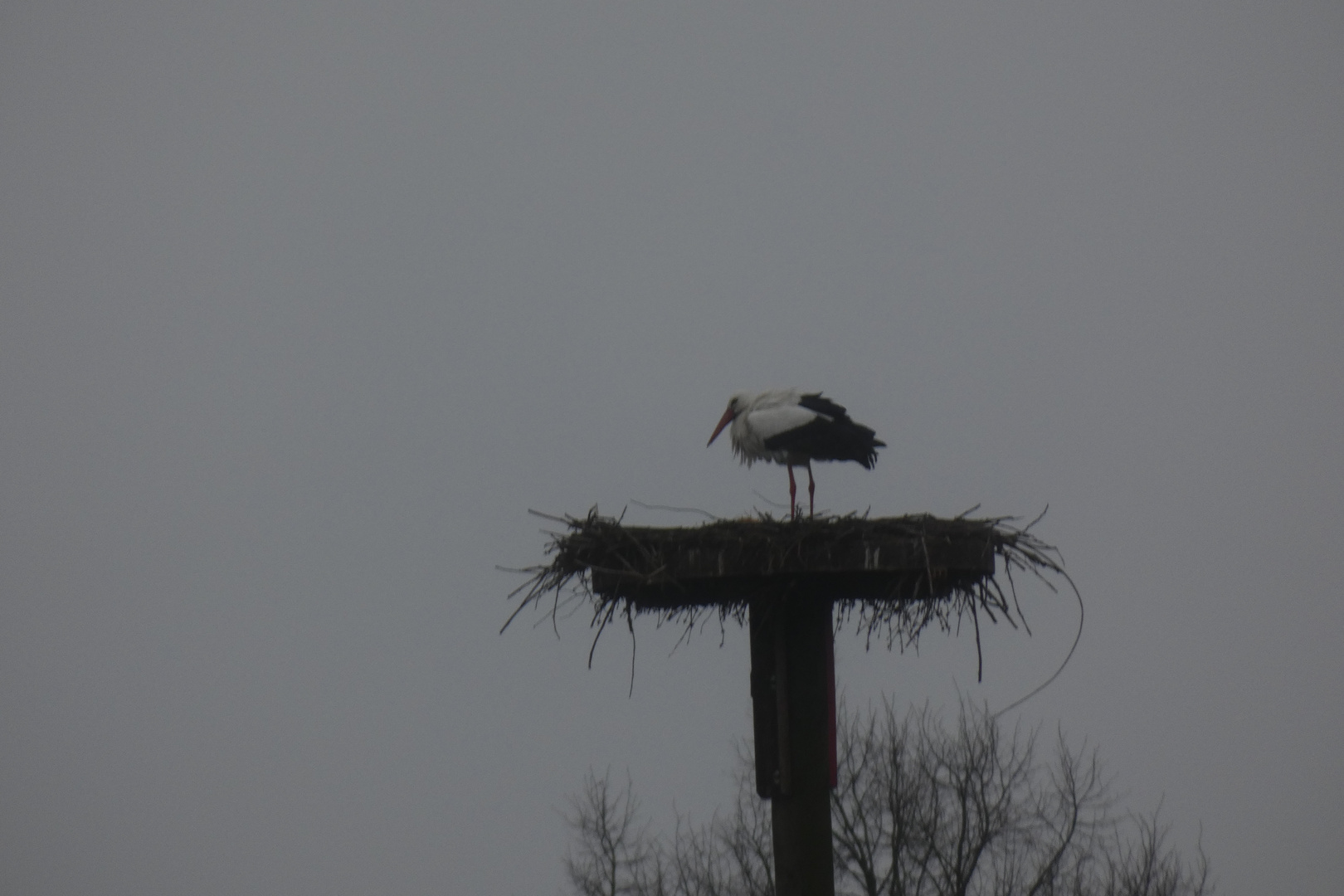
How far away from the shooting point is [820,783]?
4242 mm

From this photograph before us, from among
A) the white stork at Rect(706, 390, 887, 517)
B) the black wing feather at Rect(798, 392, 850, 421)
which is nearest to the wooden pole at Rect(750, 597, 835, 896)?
the white stork at Rect(706, 390, 887, 517)

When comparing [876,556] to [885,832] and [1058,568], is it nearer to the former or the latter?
Result: [1058,568]

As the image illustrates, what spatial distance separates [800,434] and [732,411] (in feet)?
3.49

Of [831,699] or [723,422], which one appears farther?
[723,422]

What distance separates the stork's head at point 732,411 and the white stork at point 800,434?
229mm

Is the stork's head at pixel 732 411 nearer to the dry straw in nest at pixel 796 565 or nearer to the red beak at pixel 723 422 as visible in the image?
the red beak at pixel 723 422

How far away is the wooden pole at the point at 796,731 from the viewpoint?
4117mm

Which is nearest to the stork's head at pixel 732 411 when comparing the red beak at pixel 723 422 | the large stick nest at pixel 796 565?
the red beak at pixel 723 422

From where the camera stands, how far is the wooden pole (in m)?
4.12

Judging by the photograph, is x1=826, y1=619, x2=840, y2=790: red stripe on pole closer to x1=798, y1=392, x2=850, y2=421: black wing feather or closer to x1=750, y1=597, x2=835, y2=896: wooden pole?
x1=750, y1=597, x2=835, y2=896: wooden pole

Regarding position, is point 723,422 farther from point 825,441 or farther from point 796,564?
point 796,564

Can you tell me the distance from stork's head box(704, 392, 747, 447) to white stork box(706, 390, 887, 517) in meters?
0.23

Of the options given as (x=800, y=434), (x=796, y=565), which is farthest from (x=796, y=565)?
(x=800, y=434)

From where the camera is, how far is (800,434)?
7.45 metres
